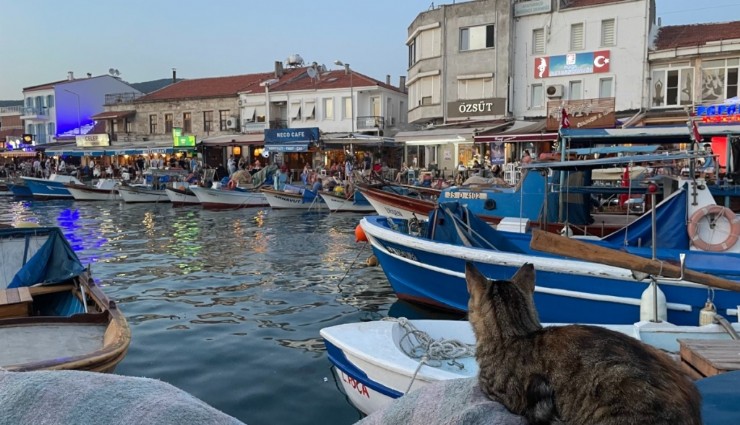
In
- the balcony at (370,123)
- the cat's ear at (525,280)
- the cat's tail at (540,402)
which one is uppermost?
the balcony at (370,123)

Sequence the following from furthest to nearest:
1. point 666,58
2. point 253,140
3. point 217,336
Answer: point 253,140 < point 666,58 < point 217,336

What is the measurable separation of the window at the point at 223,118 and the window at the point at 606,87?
28.0m

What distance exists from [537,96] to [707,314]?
88.9ft

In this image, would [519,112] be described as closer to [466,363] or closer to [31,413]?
[466,363]

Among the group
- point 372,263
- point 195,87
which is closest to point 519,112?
point 372,263

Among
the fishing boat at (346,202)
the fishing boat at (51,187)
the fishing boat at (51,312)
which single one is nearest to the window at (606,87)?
the fishing boat at (346,202)

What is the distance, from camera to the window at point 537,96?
1220 inches

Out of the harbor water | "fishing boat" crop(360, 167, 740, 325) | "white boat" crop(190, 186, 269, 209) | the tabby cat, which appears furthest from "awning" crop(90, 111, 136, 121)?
the tabby cat

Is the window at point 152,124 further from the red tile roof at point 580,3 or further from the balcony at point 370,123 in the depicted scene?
the red tile roof at point 580,3

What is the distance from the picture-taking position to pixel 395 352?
16.2 feet

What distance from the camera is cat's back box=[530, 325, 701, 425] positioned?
1.76m

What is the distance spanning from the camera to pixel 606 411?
1.82 metres

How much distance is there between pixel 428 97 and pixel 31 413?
33.9 metres

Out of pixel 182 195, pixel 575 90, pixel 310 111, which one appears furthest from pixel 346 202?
pixel 310 111
